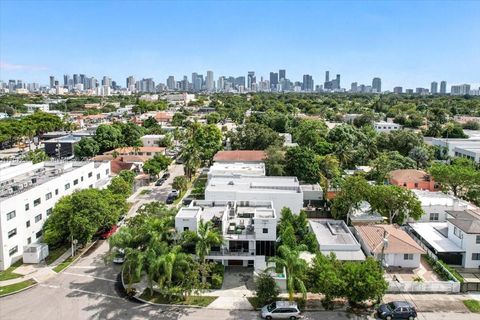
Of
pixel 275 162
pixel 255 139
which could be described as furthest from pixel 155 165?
pixel 255 139

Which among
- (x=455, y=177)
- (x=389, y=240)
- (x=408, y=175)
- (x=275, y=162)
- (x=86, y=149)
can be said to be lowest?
(x=389, y=240)

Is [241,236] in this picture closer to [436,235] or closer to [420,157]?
[436,235]

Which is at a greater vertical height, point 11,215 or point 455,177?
point 455,177

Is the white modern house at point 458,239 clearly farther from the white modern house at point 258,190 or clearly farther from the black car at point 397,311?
the white modern house at point 258,190

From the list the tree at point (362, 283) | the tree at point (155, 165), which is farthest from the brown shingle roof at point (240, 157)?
the tree at point (362, 283)

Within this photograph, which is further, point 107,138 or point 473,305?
point 107,138

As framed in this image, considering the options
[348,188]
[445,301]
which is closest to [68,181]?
[348,188]

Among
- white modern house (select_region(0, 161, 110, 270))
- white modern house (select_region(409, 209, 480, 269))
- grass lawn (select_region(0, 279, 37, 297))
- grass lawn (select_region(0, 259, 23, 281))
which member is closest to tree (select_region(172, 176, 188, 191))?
white modern house (select_region(0, 161, 110, 270))

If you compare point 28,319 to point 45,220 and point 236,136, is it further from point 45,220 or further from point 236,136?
point 236,136

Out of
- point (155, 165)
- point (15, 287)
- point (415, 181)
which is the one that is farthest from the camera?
point (155, 165)
